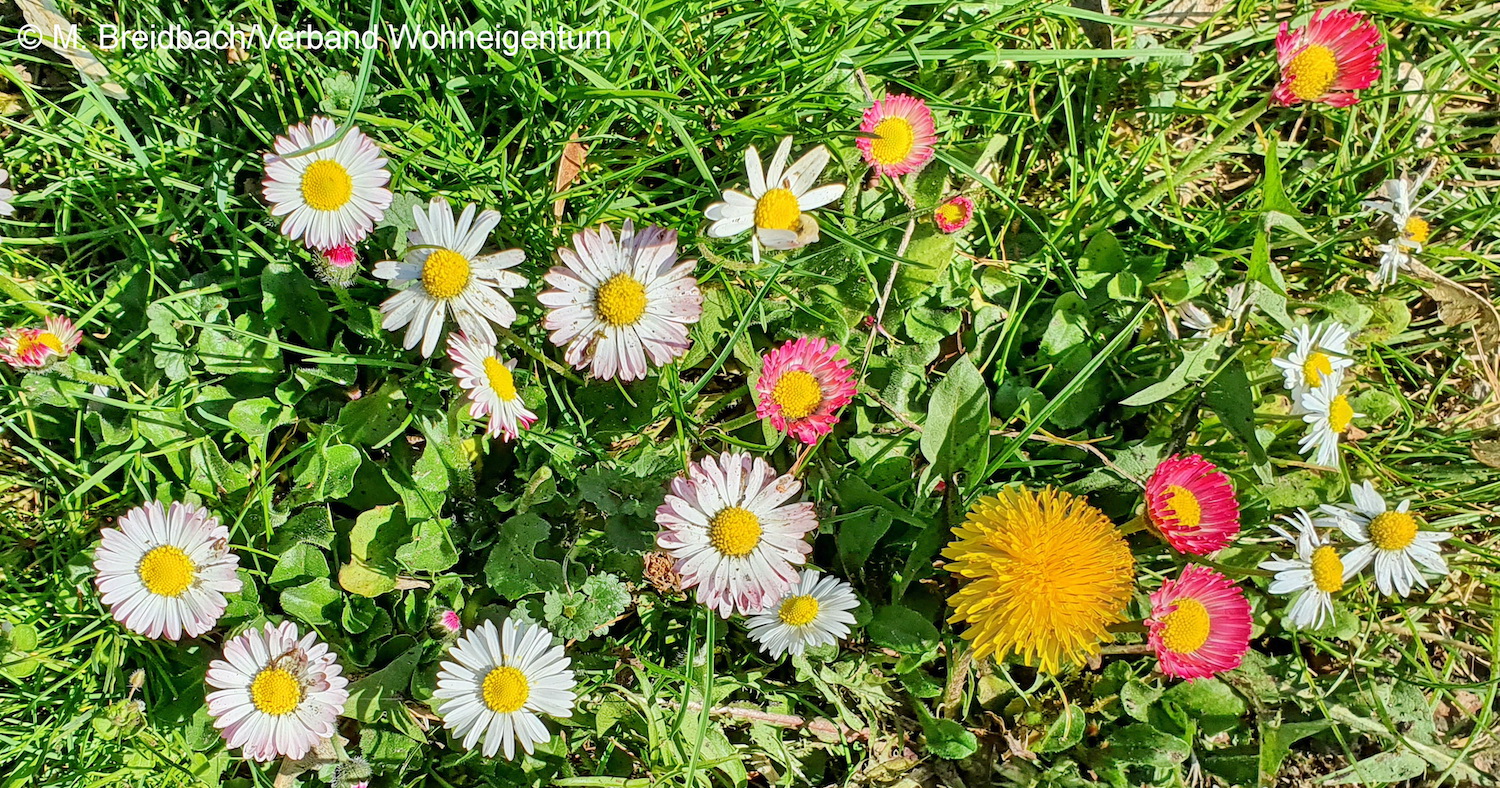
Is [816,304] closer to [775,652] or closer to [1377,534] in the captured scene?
[775,652]

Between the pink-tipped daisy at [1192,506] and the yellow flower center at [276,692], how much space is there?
204 centimetres

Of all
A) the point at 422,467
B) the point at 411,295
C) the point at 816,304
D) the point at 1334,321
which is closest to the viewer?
the point at 411,295

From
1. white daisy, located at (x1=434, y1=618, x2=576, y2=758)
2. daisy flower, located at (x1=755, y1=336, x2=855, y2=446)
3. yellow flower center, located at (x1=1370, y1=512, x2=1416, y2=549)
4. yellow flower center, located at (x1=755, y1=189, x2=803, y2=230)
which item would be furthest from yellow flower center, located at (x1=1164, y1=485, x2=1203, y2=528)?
white daisy, located at (x1=434, y1=618, x2=576, y2=758)

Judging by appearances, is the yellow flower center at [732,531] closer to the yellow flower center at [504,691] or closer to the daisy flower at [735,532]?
the daisy flower at [735,532]

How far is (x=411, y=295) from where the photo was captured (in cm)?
197

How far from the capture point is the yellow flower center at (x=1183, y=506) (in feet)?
7.12

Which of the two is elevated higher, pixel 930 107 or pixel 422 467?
pixel 930 107

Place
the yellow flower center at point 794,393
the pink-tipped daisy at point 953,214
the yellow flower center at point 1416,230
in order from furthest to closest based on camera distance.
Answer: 1. the yellow flower center at point 1416,230
2. the pink-tipped daisy at point 953,214
3. the yellow flower center at point 794,393

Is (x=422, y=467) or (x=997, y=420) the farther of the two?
(x=997, y=420)

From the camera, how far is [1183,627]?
227 centimetres

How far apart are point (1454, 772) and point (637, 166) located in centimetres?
290

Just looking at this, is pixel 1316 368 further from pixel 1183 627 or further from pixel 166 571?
pixel 166 571

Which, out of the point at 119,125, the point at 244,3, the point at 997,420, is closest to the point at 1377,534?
the point at 997,420

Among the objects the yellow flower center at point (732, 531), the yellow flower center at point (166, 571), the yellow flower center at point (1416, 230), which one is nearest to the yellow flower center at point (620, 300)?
the yellow flower center at point (732, 531)
